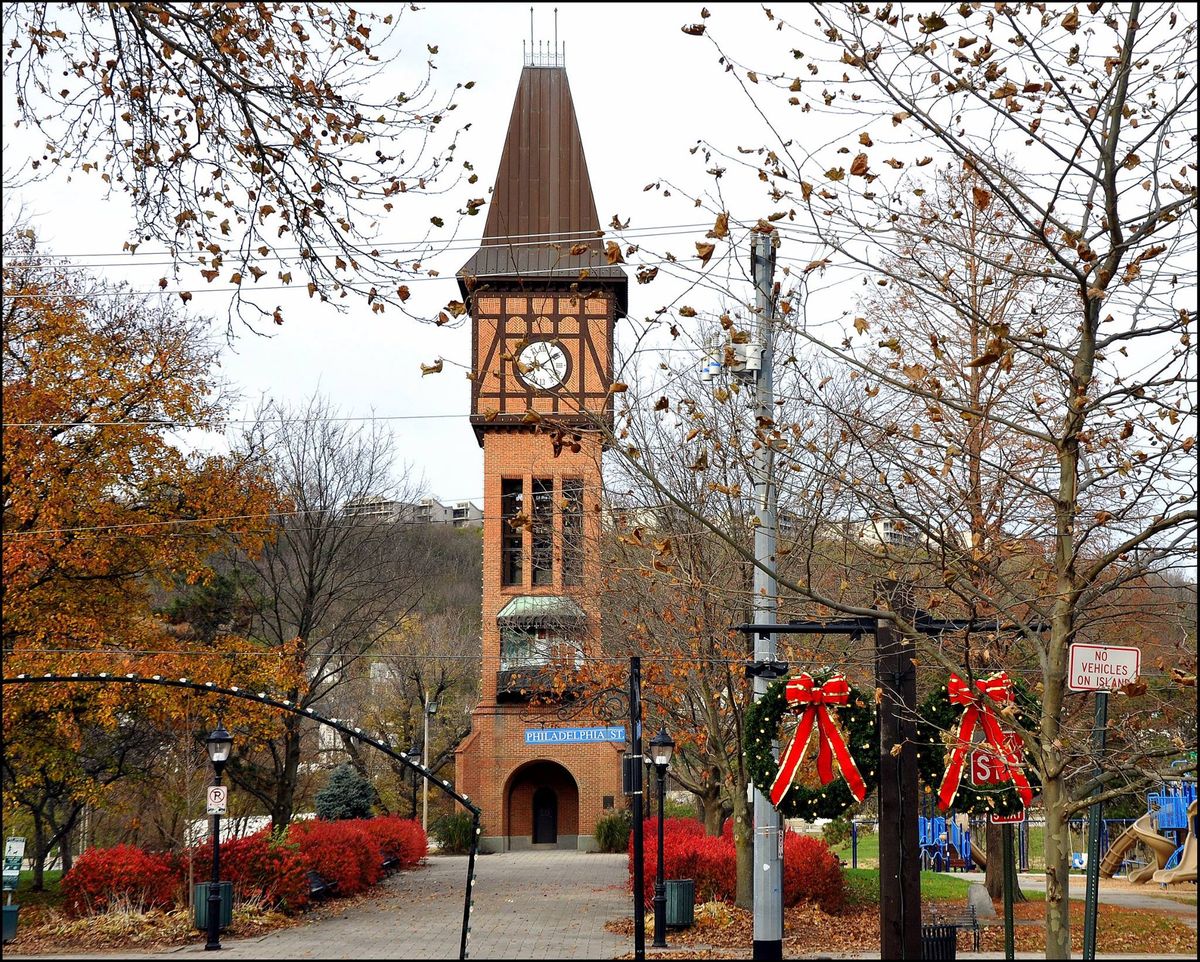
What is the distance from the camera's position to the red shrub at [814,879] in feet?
68.0

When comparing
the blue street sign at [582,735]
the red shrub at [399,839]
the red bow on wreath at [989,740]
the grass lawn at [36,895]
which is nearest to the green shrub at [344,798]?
the red shrub at [399,839]

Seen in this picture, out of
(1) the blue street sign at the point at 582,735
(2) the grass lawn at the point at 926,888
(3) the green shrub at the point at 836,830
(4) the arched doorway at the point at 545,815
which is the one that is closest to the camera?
(2) the grass lawn at the point at 926,888

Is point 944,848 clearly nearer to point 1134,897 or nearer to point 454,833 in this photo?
point 1134,897

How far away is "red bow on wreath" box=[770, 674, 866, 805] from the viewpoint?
1249cm

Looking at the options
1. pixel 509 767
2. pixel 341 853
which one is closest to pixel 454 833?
pixel 509 767

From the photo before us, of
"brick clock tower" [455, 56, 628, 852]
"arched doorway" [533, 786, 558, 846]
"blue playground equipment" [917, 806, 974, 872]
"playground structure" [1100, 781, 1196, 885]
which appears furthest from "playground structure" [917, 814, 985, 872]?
"arched doorway" [533, 786, 558, 846]

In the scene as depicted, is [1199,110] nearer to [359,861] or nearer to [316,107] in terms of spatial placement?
[316,107]

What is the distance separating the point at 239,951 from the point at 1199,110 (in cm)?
A: 1747

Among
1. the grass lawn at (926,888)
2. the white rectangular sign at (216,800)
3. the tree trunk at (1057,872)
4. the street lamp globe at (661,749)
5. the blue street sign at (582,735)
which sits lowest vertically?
the grass lawn at (926,888)

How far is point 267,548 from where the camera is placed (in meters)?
34.8

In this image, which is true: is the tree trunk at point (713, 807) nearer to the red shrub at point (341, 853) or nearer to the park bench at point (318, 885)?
the red shrub at point (341, 853)

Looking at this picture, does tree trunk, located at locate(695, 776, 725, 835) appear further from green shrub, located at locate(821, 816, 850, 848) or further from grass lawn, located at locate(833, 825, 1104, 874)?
green shrub, located at locate(821, 816, 850, 848)

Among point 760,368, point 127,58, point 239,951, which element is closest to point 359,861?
point 239,951

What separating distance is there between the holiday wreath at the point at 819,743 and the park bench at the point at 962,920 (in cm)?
369
